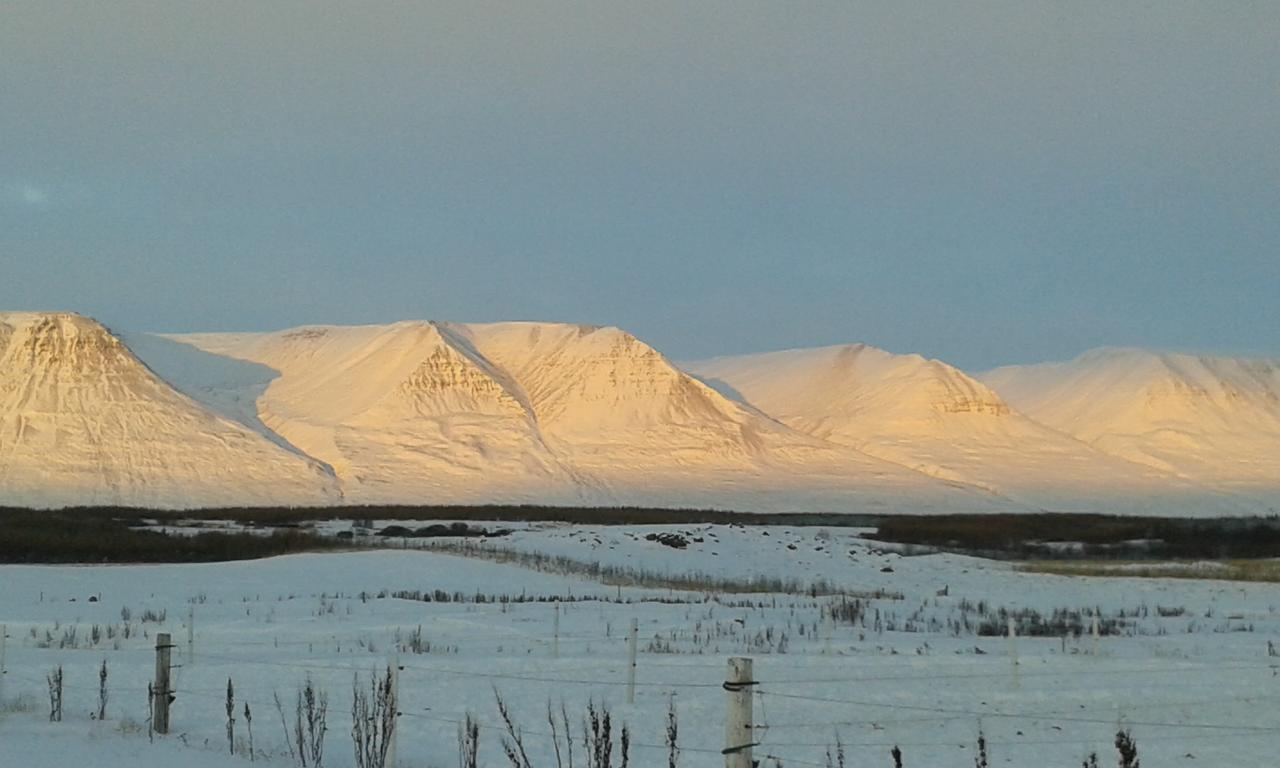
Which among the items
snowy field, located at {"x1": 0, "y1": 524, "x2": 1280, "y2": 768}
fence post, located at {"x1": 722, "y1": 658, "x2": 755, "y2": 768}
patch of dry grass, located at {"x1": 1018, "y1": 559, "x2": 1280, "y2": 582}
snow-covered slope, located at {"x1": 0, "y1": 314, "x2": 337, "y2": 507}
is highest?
snow-covered slope, located at {"x1": 0, "y1": 314, "x2": 337, "y2": 507}

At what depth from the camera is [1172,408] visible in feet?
448

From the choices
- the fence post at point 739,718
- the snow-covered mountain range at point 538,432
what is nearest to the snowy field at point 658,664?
the fence post at point 739,718

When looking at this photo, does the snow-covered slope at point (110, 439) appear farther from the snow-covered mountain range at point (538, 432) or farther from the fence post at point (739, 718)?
the fence post at point (739, 718)

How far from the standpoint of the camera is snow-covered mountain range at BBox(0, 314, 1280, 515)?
84750mm

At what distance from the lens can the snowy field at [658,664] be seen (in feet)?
35.7

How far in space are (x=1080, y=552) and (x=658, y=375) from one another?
61439 mm

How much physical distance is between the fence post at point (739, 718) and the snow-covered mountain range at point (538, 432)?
3008 inches

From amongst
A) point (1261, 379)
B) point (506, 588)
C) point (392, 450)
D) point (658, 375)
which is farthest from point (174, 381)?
point (1261, 379)

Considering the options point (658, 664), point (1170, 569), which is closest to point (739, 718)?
point (658, 664)

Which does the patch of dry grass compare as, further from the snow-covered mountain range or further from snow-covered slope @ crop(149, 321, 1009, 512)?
the snow-covered mountain range

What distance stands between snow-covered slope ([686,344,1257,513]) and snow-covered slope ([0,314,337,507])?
49301 mm

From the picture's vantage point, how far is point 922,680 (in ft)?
45.7

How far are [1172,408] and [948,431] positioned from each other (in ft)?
115

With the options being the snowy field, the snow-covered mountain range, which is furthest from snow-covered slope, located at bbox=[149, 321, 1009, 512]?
the snowy field
